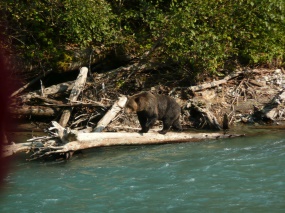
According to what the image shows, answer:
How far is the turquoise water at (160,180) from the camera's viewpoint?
6.04 metres

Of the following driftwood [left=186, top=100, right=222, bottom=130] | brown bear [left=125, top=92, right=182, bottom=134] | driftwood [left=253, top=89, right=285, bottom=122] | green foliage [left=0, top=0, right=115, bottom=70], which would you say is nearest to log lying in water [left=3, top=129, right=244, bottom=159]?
brown bear [left=125, top=92, right=182, bottom=134]

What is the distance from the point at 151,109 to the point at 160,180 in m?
2.60

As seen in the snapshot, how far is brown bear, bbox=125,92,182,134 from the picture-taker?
30.9 feet

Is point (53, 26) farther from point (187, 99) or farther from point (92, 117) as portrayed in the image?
point (187, 99)

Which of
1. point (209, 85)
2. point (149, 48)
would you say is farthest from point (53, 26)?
point (209, 85)

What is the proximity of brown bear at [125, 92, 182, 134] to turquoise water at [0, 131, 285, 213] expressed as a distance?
0.61 meters

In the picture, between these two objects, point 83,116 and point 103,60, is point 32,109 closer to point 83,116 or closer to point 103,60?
point 83,116

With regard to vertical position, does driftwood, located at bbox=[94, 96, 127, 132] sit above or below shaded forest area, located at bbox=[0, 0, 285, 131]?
below

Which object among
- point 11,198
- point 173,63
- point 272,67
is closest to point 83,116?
point 173,63

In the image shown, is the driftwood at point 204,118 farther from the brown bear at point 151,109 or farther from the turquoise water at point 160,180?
the turquoise water at point 160,180

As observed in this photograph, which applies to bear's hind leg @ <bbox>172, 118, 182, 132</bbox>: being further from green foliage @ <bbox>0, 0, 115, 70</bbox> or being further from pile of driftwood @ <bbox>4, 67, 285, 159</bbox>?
green foliage @ <bbox>0, 0, 115, 70</bbox>

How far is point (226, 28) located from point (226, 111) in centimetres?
222

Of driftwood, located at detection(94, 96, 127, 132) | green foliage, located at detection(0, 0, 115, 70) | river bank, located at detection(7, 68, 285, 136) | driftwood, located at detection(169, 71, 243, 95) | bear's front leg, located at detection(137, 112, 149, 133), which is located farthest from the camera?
driftwood, located at detection(169, 71, 243, 95)

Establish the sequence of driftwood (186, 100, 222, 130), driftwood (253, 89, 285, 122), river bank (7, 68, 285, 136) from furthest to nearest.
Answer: driftwood (253, 89, 285, 122) → river bank (7, 68, 285, 136) → driftwood (186, 100, 222, 130)
